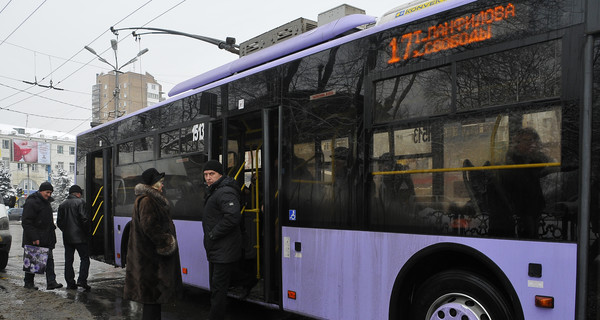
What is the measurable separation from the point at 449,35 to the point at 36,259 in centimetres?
777

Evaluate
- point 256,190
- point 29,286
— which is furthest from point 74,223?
point 256,190

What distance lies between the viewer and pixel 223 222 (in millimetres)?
5430

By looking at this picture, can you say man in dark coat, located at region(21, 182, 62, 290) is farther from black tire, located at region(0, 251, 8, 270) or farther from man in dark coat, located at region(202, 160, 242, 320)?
man in dark coat, located at region(202, 160, 242, 320)

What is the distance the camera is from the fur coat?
16.3ft

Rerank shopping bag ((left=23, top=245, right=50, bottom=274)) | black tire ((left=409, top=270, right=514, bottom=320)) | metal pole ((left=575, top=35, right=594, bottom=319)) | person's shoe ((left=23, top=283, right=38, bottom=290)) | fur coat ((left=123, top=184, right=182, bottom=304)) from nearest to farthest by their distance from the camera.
A: metal pole ((left=575, top=35, right=594, bottom=319)), black tire ((left=409, top=270, right=514, bottom=320)), fur coat ((left=123, top=184, right=182, bottom=304)), shopping bag ((left=23, top=245, right=50, bottom=274)), person's shoe ((left=23, top=283, right=38, bottom=290))

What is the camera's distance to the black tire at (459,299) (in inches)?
144

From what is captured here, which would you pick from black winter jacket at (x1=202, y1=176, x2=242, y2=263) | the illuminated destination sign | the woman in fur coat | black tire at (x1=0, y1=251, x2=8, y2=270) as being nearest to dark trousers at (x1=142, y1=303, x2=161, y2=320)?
the woman in fur coat

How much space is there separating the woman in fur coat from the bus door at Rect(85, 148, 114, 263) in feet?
15.7

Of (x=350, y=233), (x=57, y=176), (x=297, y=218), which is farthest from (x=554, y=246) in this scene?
(x=57, y=176)

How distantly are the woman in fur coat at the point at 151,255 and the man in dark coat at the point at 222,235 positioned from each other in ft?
1.61

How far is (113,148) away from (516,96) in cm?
795

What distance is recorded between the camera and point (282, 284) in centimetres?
545

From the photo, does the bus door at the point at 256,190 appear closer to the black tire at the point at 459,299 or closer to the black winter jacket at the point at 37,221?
the black tire at the point at 459,299

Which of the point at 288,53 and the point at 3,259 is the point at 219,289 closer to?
the point at 288,53
